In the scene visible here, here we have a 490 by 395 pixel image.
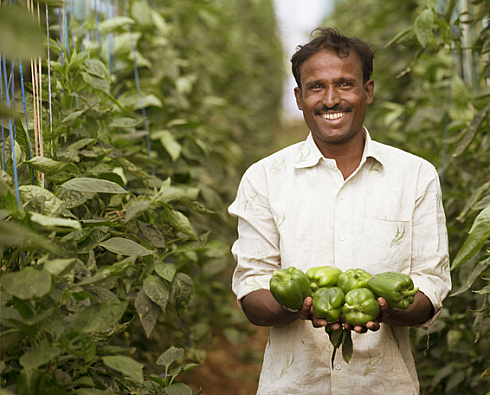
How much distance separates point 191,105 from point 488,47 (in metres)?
1.98

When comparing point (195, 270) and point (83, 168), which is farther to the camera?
point (195, 270)

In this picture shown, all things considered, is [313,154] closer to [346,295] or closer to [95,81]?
[346,295]

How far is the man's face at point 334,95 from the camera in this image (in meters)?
1.60

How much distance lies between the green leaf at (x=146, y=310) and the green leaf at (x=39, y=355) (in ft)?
1.85

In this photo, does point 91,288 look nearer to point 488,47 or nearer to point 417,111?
point 488,47

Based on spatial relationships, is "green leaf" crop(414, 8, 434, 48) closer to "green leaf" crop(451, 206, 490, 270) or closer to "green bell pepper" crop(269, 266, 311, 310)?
"green leaf" crop(451, 206, 490, 270)

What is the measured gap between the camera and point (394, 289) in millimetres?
1359

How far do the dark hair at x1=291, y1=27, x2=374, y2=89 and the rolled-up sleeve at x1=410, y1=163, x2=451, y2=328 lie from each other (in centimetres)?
39

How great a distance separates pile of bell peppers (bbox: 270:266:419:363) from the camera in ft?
4.49

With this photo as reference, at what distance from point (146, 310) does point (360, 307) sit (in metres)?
0.69

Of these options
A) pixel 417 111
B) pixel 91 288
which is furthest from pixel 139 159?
pixel 417 111

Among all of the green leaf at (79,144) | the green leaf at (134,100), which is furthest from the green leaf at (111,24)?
the green leaf at (79,144)

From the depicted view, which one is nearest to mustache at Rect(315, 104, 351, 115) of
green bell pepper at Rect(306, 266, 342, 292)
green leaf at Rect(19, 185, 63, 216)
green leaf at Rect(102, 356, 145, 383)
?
green bell pepper at Rect(306, 266, 342, 292)

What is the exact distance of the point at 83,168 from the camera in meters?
1.83
